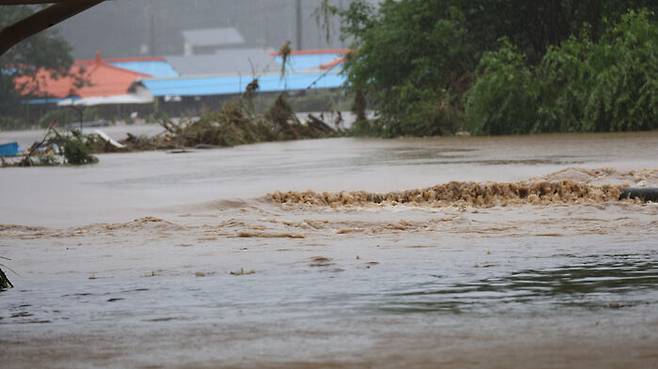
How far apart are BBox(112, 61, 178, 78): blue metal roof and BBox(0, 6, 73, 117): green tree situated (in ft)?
80.0

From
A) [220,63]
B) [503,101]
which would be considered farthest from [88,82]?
[503,101]

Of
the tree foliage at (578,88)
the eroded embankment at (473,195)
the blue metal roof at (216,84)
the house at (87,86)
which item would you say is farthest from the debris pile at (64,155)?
the blue metal roof at (216,84)

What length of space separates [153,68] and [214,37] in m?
40.9

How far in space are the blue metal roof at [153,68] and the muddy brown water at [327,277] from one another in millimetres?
92269

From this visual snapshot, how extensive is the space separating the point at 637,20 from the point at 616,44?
3.29ft

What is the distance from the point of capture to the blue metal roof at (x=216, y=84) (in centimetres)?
9106

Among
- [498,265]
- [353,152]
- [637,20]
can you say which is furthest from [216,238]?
[637,20]

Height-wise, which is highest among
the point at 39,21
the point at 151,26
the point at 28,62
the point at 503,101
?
the point at 151,26

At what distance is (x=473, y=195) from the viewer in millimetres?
13289

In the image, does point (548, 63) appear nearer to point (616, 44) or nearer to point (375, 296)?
point (616, 44)

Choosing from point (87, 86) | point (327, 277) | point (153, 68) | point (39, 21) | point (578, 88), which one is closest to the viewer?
point (39, 21)

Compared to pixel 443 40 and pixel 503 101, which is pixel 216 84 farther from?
pixel 503 101

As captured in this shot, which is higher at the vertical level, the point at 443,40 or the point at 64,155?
the point at 443,40

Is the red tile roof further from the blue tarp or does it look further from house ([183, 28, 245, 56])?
the blue tarp
